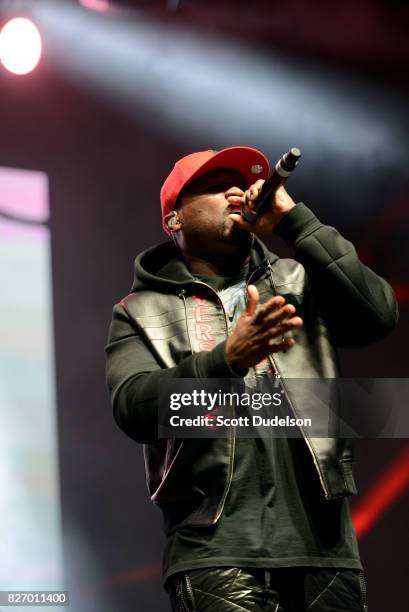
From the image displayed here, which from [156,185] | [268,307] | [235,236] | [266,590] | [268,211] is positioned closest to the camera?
[268,307]

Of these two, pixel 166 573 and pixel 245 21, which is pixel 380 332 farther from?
pixel 245 21

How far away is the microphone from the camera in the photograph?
1.98 metres

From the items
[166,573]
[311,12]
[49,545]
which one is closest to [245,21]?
[311,12]

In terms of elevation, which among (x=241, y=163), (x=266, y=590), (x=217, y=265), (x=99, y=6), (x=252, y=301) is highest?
(x=99, y=6)

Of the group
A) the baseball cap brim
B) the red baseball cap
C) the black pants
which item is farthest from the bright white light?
the black pants

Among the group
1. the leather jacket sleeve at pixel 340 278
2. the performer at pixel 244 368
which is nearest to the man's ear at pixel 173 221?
the performer at pixel 244 368

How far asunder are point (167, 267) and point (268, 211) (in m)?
0.37

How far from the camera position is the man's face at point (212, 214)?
2.35 meters

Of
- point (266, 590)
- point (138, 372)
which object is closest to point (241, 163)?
point (138, 372)

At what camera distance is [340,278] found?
6.93 ft

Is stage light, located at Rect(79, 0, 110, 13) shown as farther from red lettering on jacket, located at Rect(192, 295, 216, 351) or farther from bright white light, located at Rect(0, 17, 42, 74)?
red lettering on jacket, located at Rect(192, 295, 216, 351)

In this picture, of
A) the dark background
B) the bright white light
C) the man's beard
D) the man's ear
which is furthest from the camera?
the bright white light

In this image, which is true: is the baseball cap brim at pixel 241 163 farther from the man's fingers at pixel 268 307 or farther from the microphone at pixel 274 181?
the man's fingers at pixel 268 307

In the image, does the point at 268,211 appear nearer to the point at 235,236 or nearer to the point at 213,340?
the point at 235,236
